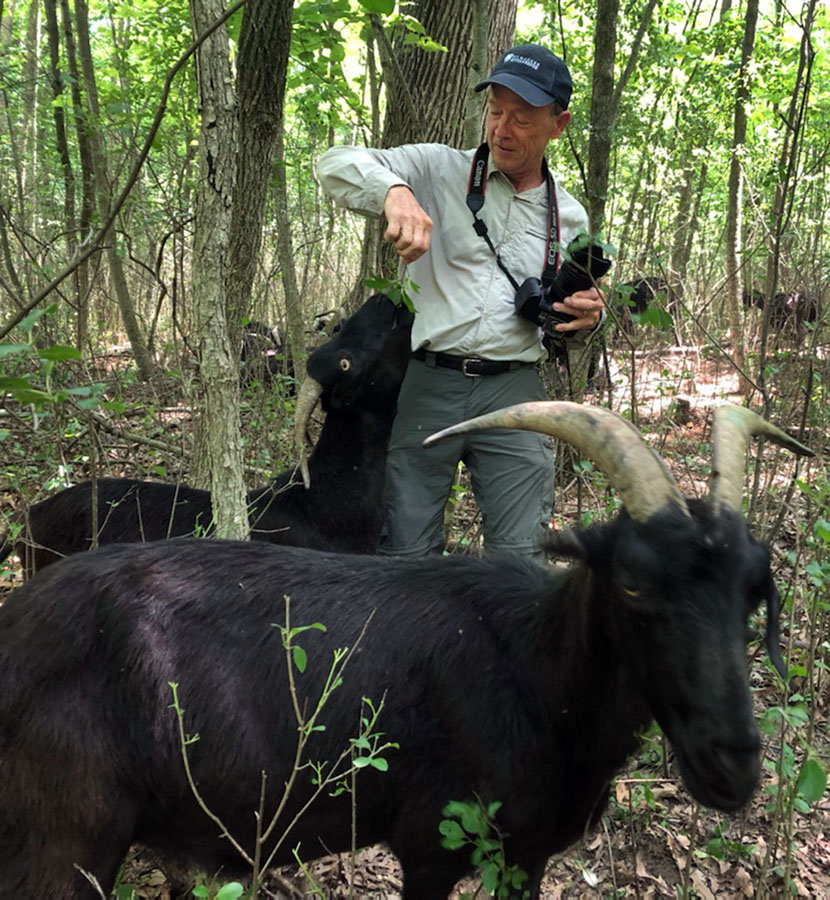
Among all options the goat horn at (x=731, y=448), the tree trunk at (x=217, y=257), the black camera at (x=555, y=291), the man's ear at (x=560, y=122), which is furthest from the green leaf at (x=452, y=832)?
the man's ear at (x=560, y=122)

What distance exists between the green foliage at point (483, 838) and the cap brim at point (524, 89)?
303 cm

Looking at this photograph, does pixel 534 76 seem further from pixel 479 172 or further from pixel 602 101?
pixel 602 101

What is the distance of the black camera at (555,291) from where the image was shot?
11.7 ft

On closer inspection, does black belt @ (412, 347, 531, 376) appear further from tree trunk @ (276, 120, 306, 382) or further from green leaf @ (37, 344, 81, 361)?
tree trunk @ (276, 120, 306, 382)

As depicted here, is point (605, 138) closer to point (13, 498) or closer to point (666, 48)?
point (666, 48)

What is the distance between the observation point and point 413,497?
12.9 feet

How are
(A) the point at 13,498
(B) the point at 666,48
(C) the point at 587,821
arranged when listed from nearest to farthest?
(C) the point at 587,821
(A) the point at 13,498
(B) the point at 666,48

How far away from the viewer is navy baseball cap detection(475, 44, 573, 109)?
3418 mm

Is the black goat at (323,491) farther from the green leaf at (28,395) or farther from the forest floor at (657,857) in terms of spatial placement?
the green leaf at (28,395)

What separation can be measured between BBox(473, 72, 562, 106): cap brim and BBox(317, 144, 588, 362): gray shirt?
16.9 inches

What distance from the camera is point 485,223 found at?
378 centimetres

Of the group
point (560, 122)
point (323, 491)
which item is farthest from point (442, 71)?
point (323, 491)

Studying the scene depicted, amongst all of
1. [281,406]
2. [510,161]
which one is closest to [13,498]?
[281,406]

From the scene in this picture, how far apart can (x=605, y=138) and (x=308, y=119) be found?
3.36 meters
